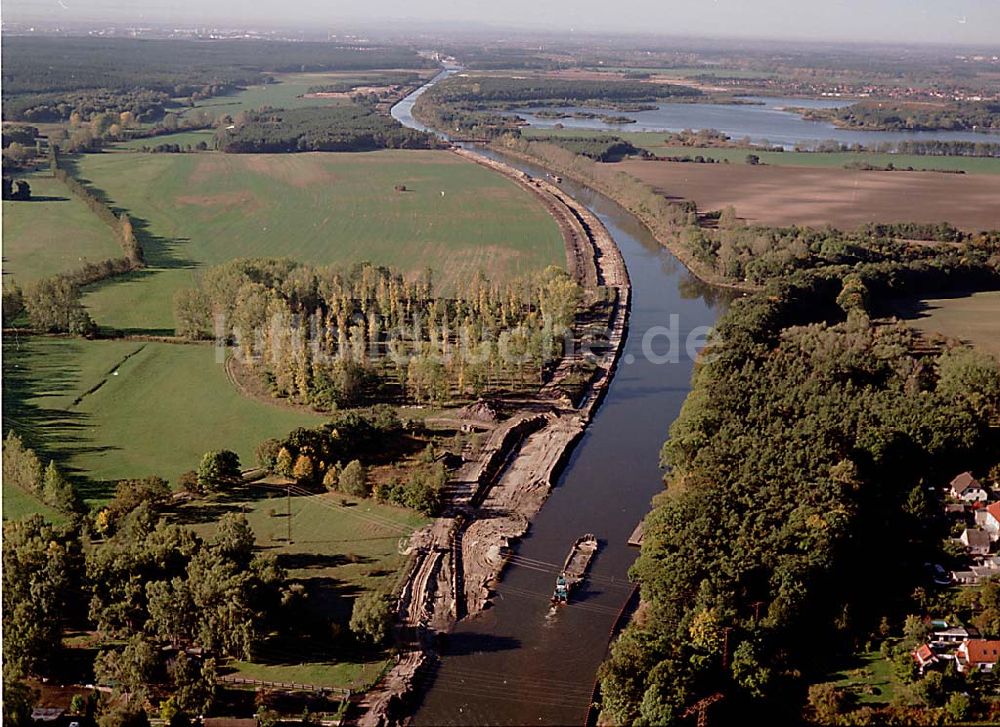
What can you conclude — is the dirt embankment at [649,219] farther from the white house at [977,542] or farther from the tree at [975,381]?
the white house at [977,542]

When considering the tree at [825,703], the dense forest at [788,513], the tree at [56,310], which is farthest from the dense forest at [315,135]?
the tree at [825,703]

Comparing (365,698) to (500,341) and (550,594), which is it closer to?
(550,594)

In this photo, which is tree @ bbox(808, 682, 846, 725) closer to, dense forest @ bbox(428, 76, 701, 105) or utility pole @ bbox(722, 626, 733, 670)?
utility pole @ bbox(722, 626, 733, 670)

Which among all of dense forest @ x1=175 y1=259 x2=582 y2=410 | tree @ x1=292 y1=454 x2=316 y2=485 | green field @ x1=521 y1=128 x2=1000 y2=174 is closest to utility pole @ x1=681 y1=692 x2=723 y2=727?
tree @ x1=292 y1=454 x2=316 y2=485

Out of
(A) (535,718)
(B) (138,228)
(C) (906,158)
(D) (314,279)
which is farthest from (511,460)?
(C) (906,158)

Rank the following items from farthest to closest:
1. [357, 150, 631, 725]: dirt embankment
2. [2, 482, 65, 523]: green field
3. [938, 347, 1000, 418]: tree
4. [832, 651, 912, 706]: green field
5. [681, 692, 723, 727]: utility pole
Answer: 1. [938, 347, 1000, 418]: tree
2. [2, 482, 65, 523]: green field
3. [357, 150, 631, 725]: dirt embankment
4. [832, 651, 912, 706]: green field
5. [681, 692, 723, 727]: utility pole
